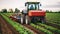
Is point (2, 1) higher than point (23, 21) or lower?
higher

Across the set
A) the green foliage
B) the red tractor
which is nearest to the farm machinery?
the red tractor

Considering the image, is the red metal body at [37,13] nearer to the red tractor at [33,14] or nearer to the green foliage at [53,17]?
the red tractor at [33,14]

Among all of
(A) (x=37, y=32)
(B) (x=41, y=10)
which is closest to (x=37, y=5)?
(B) (x=41, y=10)

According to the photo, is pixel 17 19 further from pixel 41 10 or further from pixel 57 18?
pixel 57 18

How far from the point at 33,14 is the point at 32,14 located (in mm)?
30

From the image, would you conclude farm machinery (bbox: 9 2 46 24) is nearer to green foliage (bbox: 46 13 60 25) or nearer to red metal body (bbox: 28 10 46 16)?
red metal body (bbox: 28 10 46 16)

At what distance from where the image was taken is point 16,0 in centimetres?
570

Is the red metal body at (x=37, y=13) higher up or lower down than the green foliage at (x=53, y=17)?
higher up

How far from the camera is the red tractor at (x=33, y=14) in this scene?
19.9ft

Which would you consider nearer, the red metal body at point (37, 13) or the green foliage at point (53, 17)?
the red metal body at point (37, 13)

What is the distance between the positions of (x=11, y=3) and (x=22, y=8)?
37 cm

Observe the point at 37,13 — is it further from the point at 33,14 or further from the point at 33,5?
the point at 33,5

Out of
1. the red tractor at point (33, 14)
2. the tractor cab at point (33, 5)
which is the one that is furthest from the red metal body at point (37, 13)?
the tractor cab at point (33, 5)

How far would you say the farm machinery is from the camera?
6074mm
